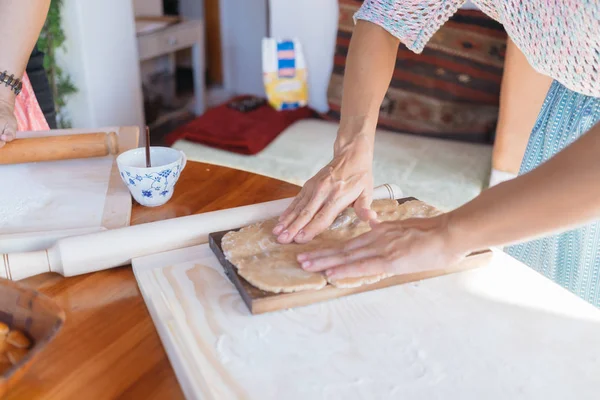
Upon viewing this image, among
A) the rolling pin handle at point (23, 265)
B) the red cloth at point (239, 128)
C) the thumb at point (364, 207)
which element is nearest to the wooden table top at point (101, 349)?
the rolling pin handle at point (23, 265)

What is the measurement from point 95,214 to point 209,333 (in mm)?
391

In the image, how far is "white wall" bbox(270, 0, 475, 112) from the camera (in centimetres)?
270

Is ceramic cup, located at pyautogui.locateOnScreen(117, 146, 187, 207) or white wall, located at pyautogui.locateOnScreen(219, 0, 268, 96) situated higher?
ceramic cup, located at pyautogui.locateOnScreen(117, 146, 187, 207)

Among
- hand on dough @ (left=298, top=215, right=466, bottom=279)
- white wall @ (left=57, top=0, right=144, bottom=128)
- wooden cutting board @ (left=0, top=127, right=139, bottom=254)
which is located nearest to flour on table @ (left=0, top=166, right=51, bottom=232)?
wooden cutting board @ (left=0, top=127, right=139, bottom=254)

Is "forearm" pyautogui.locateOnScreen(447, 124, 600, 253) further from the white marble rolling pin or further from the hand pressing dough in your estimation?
the white marble rolling pin

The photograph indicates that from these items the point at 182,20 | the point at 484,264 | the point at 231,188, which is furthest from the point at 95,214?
the point at 182,20

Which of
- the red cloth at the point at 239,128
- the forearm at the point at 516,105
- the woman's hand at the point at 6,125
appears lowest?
the red cloth at the point at 239,128

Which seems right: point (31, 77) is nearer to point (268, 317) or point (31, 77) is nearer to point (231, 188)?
point (231, 188)

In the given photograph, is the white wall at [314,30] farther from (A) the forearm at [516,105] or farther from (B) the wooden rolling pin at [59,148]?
(B) the wooden rolling pin at [59,148]

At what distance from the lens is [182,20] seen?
370cm

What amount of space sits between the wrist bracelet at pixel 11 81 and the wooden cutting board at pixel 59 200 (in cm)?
23

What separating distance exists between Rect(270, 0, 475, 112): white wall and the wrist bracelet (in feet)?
5.49

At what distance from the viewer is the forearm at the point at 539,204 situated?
0.68 metres

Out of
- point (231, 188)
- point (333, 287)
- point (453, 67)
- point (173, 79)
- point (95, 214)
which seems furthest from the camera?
point (173, 79)
